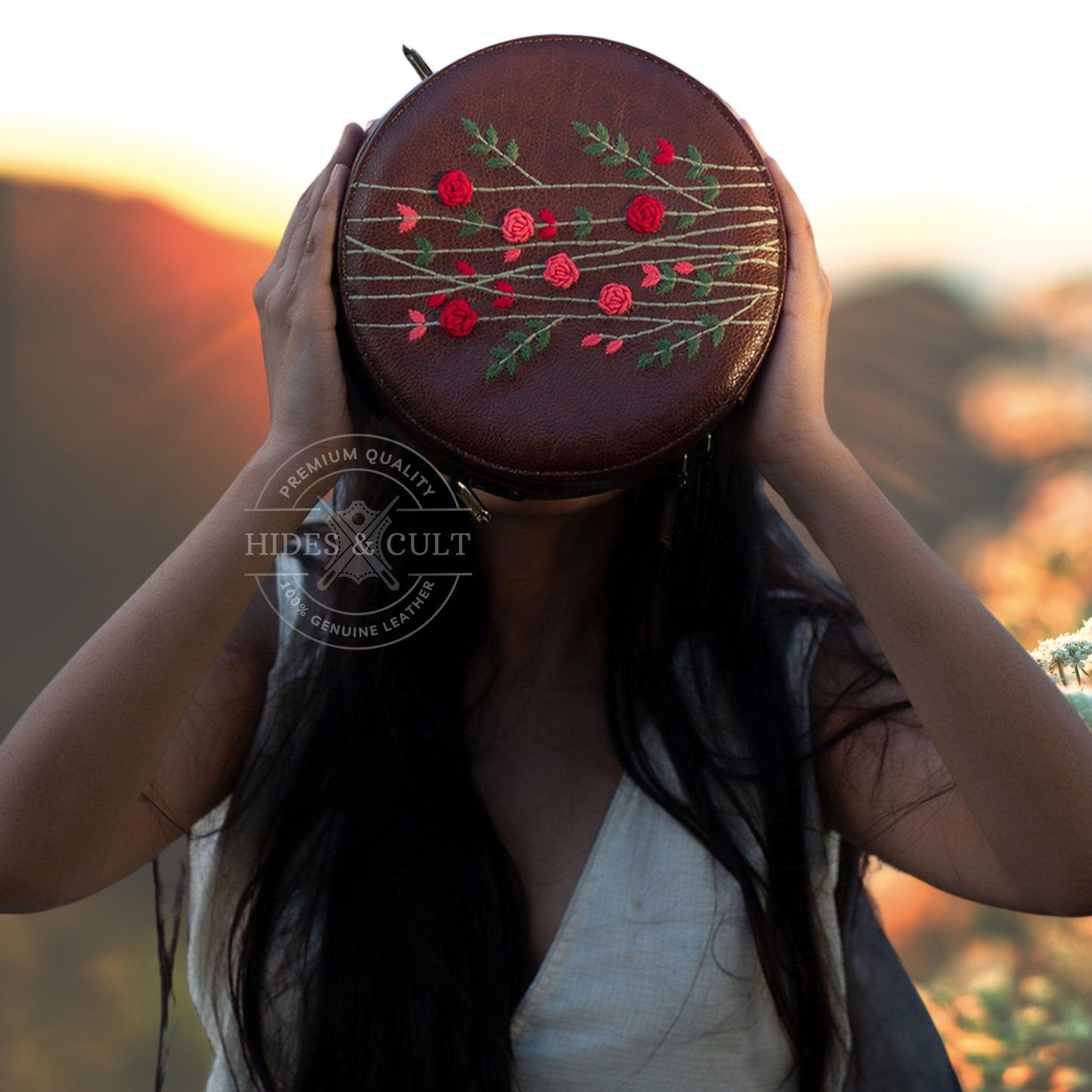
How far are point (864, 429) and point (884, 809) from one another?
0.93 metres

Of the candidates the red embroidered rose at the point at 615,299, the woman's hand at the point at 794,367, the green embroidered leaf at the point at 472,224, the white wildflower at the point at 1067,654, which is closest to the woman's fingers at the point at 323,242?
the green embroidered leaf at the point at 472,224

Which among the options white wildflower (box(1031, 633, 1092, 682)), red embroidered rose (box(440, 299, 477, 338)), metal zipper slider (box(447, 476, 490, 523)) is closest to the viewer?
red embroidered rose (box(440, 299, 477, 338))

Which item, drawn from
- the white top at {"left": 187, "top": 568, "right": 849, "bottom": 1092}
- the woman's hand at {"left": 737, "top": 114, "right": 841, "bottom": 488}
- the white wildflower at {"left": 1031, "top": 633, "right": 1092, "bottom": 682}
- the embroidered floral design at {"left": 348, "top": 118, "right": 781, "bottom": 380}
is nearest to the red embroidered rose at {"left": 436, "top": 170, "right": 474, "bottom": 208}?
the embroidered floral design at {"left": 348, "top": 118, "right": 781, "bottom": 380}

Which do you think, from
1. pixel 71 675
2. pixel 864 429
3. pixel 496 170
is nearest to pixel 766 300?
pixel 496 170

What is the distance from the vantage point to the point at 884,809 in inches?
42.0

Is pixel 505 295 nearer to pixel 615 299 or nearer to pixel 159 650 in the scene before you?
pixel 615 299

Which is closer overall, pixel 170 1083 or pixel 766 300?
pixel 766 300

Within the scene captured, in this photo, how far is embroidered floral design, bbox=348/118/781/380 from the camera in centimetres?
84

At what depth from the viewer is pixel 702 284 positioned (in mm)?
847

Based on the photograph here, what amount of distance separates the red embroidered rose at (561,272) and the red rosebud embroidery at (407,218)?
108 millimetres

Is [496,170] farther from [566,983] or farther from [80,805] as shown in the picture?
[566,983]

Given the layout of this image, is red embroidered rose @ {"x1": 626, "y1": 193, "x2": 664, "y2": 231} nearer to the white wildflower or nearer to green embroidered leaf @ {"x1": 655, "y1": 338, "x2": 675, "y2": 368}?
green embroidered leaf @ {"x1": 655, "y1": 338, "x2": 675, "y2": 368}

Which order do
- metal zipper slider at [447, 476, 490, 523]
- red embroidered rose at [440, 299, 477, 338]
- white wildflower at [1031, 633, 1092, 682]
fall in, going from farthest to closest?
white wildflower at [1031, 633, 1092, 682], metal zipper slider at [447, 476, 490, 523], red embroidered rose at [440, 299, 477, 338]

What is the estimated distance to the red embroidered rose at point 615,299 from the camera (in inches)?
33.2
